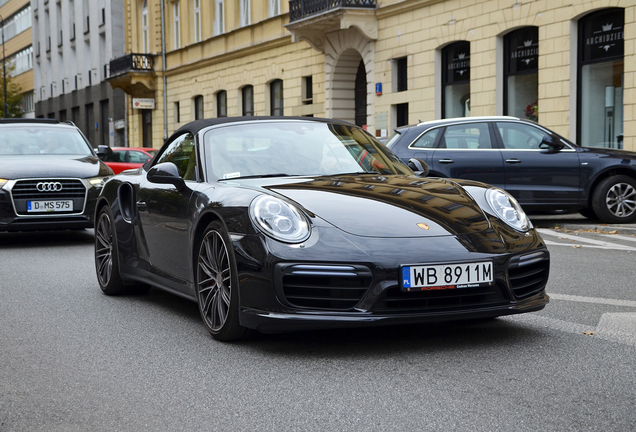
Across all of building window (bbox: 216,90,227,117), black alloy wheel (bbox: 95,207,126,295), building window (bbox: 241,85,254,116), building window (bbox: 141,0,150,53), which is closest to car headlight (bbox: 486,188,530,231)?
black alloy wheel (bbox: 95,207,126,295)

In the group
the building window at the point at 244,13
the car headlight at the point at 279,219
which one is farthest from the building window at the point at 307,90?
the car headlight at the point at 279,219

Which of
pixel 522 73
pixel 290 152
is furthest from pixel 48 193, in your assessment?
pixel 522 73

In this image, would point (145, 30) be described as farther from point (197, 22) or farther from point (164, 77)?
point (197, 22)

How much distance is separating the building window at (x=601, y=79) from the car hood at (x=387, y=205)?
14.0 meters

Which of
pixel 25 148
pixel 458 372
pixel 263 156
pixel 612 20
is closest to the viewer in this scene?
pixel 458 372

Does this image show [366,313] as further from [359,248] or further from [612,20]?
[612,20]

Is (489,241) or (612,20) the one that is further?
(612,20)

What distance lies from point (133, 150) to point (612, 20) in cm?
1328

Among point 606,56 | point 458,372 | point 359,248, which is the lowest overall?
point 458,372

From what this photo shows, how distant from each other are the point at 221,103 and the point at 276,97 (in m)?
5.19

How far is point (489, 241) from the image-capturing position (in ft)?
16.0

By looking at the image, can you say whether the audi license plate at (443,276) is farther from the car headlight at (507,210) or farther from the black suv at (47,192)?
the black suv at (47,192)

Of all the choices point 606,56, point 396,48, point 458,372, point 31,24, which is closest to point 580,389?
point 458,372

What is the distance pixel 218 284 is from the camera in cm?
521
